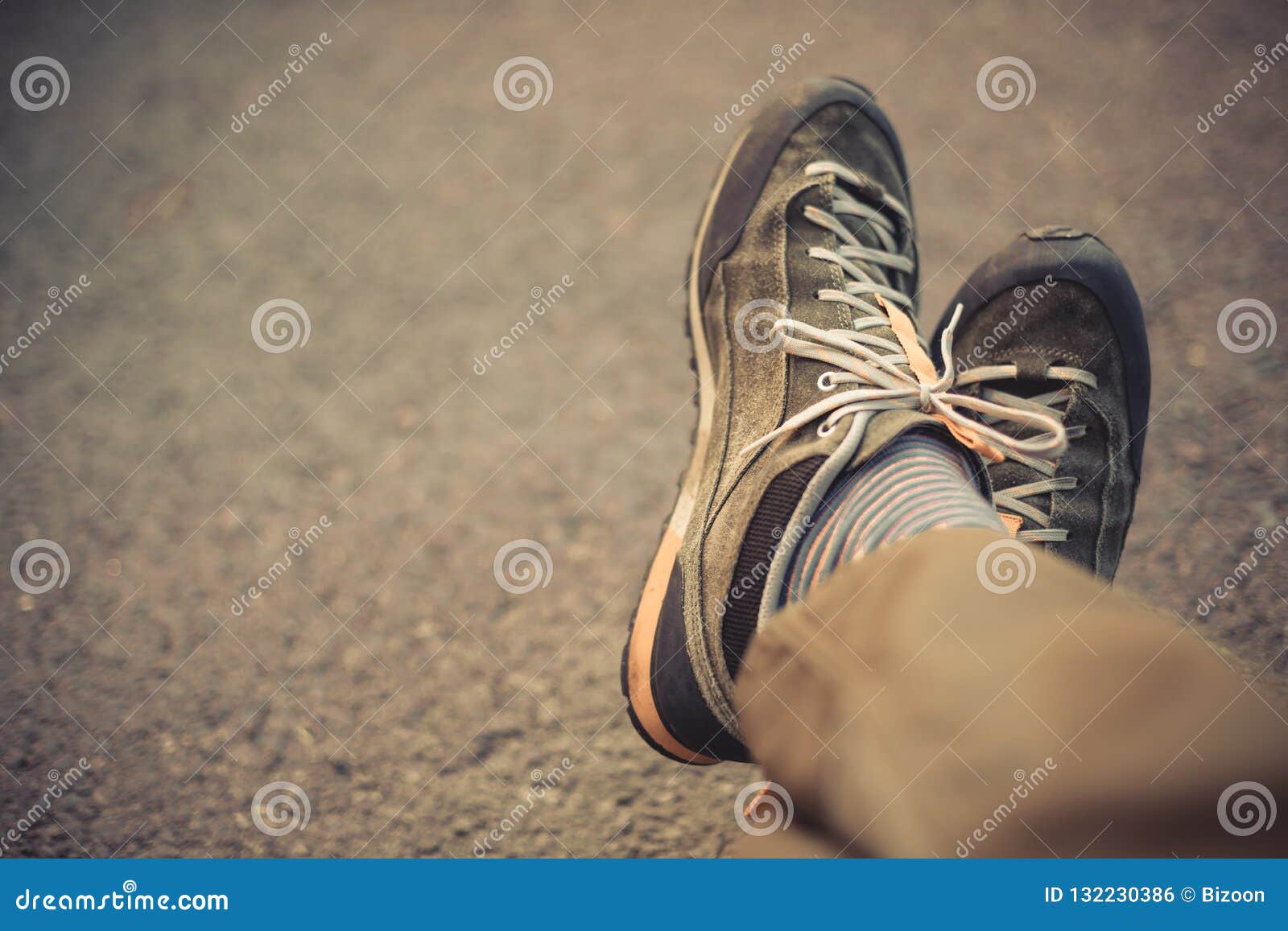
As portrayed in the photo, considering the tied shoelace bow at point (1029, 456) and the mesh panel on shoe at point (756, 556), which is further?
the tied shoelace bow at point (1029, 456)

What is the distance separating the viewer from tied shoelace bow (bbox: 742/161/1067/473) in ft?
2.77

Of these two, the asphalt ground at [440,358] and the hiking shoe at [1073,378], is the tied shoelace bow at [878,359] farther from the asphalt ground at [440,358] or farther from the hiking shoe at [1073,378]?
the asphalt ground at [440,358]

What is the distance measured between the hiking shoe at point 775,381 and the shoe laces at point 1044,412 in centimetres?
7

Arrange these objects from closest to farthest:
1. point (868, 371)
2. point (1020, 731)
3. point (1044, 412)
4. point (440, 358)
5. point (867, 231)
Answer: point (1020, 731) < point (868, 371) < point (1044, 412) < point (867, 231) < point (440, 358)

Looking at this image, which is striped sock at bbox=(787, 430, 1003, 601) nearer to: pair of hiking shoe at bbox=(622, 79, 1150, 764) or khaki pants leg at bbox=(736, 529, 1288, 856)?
pair of hiking shoe at bbox=(622, 79, 1150, 764)

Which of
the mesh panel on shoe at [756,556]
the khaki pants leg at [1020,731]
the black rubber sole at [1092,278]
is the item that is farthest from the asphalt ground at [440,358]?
the khaki pants leg at [1020,731]

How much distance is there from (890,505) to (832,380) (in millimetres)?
217

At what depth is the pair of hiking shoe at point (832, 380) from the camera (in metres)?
0.83

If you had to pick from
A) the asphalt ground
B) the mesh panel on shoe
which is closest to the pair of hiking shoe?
the mesh panel on shoe

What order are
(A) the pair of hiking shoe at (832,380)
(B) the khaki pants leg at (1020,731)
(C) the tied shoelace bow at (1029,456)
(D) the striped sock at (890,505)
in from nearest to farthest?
(B) the khaki pants leg at (1020,731)
(D) the striped sock at (890,505)
(A) the pair of hiking shoe at (832,380)
(C) the tied shoelace bow at (1029,456)

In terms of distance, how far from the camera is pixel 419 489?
1233mm

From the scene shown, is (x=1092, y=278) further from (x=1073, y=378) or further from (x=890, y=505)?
(x=890, y=505)

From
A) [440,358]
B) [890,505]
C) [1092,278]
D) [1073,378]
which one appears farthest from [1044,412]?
[440,358]

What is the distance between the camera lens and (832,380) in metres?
0.92
